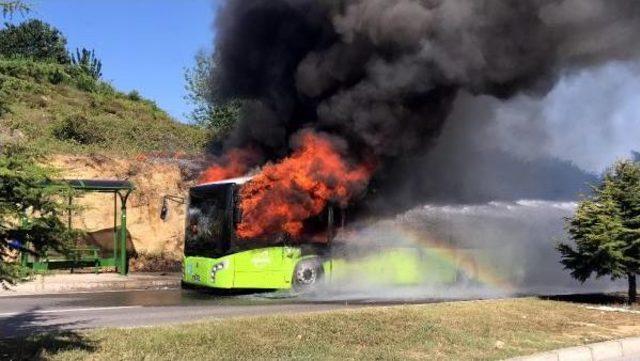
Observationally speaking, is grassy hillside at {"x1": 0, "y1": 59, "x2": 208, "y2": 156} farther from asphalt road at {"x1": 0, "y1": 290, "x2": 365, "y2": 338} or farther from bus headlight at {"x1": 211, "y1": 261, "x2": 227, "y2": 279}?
bus headlight at {"x1": 211, "y1": 261, "x2": 227, "y2": 279}

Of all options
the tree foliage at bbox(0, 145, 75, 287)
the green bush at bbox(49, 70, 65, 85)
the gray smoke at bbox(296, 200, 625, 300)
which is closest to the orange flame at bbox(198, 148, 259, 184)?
the gray smoke at bbox(296, 200, 625, 300)

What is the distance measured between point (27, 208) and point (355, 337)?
412cm

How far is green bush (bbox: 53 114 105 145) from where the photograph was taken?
1029 inches

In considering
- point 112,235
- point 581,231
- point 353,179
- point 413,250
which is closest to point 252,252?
point 353,179

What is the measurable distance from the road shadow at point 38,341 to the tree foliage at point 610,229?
8.72 meters

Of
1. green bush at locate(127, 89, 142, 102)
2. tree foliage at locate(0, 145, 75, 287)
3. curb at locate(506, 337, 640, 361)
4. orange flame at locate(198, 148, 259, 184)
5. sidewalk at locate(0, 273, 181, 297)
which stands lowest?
curb at locate(506, 337, 640, 361)

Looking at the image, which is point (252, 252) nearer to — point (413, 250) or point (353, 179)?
point (353, 179)

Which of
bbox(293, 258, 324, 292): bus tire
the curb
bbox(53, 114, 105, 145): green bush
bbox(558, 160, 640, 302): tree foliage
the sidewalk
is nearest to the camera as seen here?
the curb

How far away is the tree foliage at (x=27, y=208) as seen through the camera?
474 centimetres

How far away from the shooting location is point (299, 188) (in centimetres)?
1283

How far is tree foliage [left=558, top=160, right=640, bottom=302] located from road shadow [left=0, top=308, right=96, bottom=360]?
28.6 ft

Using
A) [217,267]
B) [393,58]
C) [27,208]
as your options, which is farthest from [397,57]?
[27,208]

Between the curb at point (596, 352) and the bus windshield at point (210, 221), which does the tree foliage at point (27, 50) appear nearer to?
the bus windshield at point (210, 221)

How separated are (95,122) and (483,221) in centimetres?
1853
